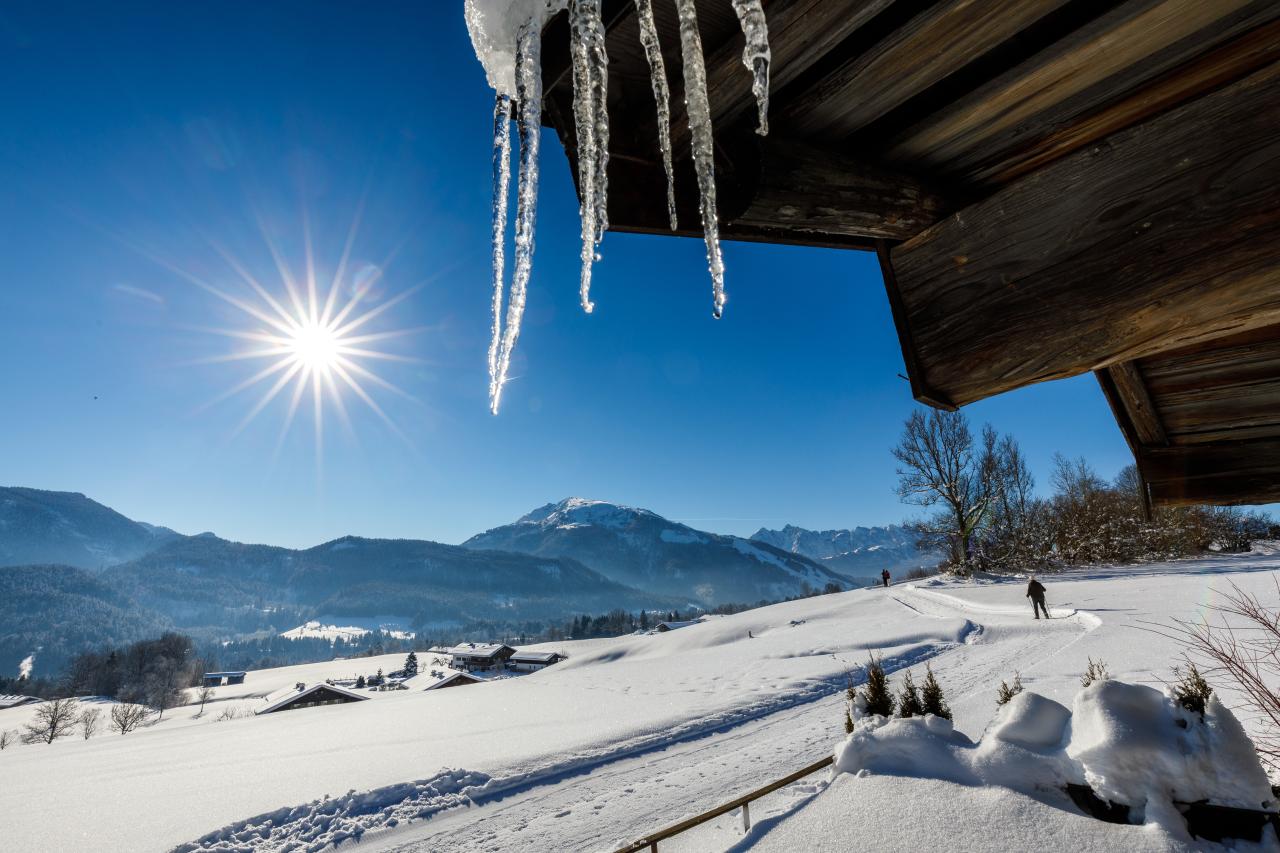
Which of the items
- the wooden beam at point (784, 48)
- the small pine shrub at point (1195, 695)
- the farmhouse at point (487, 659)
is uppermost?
the wooden beam at point (784, 48)

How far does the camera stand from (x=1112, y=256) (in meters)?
1.24

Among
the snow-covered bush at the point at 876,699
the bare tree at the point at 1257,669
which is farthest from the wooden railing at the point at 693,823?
the bare tree at the point at 1257,669

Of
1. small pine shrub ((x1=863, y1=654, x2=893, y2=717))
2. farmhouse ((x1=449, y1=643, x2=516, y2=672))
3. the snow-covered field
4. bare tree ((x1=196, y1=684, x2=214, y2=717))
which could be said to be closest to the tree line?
the snow-covered field

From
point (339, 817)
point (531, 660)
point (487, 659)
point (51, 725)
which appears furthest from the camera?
point (487, 659)

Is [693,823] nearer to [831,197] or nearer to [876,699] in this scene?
[876,699]

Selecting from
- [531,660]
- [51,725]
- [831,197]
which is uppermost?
[831,197]

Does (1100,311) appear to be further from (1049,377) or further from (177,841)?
(177,841)

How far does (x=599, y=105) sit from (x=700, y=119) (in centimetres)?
28

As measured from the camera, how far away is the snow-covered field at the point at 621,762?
17.7 feet

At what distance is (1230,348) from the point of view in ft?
7.24

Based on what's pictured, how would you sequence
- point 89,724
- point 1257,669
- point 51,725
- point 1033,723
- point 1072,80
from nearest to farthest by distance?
point 1072,80 → point 1257,669 → point 1033,723 → point 51,725 → point 89,724

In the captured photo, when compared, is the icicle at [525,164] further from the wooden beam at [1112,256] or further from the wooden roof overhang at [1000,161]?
the wooden beam at [1112,256]

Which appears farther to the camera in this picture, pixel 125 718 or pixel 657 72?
pixel 125 718

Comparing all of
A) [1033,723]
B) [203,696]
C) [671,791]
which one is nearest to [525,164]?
[1033,723]
